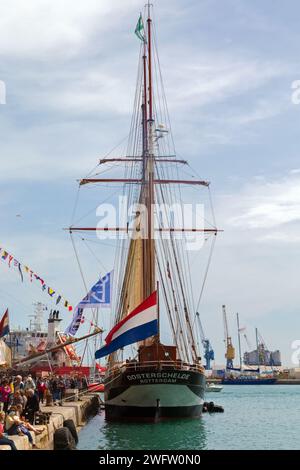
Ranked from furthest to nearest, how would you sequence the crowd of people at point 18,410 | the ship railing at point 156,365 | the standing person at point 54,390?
the standing person at point 54,390, the ship railing at point 156,365, the crowd of people at point 18,410

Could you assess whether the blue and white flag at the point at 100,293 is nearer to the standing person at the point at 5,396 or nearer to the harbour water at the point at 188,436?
the harbour water at the point at 188,436

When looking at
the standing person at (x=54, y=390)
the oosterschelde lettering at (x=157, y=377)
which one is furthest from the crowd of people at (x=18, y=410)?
the oosterschelde lettering at (x=157, y=377)

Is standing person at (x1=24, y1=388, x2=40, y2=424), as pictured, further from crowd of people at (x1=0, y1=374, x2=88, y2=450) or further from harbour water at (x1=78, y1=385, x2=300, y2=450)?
harbour water at (x1=78, y1=385, x2=300, y2=450)

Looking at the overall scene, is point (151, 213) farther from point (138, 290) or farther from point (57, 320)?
point (57, 320)

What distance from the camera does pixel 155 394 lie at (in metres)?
35.2

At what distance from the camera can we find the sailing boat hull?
115 feet

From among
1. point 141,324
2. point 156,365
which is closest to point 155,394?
point 156,365

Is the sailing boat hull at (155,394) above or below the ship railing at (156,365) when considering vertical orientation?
below

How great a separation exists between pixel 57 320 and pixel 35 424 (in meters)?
72.1

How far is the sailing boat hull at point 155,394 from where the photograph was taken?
1385 inches

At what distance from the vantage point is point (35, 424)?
24.7 meters

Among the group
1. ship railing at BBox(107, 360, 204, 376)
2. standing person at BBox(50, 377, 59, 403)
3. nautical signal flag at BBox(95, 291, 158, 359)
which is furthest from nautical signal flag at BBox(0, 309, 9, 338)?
nautical signal flag at BBox(95, 291, 158, 359)

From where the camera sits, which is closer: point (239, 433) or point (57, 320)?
point (239, 433)
